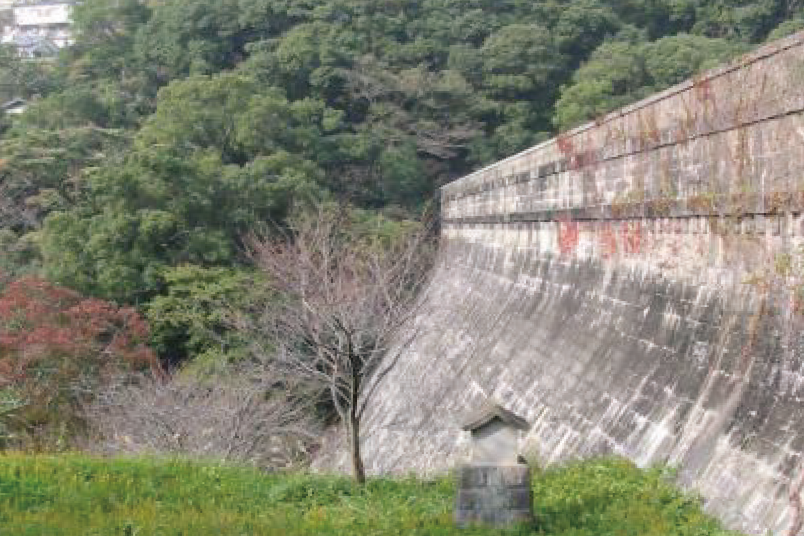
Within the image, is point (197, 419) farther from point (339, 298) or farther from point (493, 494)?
point (493, 494)

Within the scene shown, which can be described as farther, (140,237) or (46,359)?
(140,237)

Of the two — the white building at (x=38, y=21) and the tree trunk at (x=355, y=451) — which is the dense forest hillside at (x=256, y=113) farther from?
the white building at (x=38, y=21)

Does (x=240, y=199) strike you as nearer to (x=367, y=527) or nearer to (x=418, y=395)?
(x=418, y=395)

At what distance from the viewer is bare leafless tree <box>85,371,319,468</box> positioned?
16625 mm

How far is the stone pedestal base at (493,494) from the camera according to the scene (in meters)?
7.50

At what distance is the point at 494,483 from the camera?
7.54 meters

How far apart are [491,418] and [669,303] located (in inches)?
132

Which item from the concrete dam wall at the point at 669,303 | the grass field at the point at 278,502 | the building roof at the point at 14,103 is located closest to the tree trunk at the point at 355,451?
the grass field at the point at 278,502

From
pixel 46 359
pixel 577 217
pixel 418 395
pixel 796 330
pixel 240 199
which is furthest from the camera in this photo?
pixel 240 199

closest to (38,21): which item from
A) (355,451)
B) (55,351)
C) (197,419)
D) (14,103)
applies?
(14,103)

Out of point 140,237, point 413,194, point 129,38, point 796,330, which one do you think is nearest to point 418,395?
→ point 140,237

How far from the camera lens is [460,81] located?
38.8 metres

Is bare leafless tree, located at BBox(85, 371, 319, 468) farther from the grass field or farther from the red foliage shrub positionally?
the grass field

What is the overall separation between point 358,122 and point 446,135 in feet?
12.2
